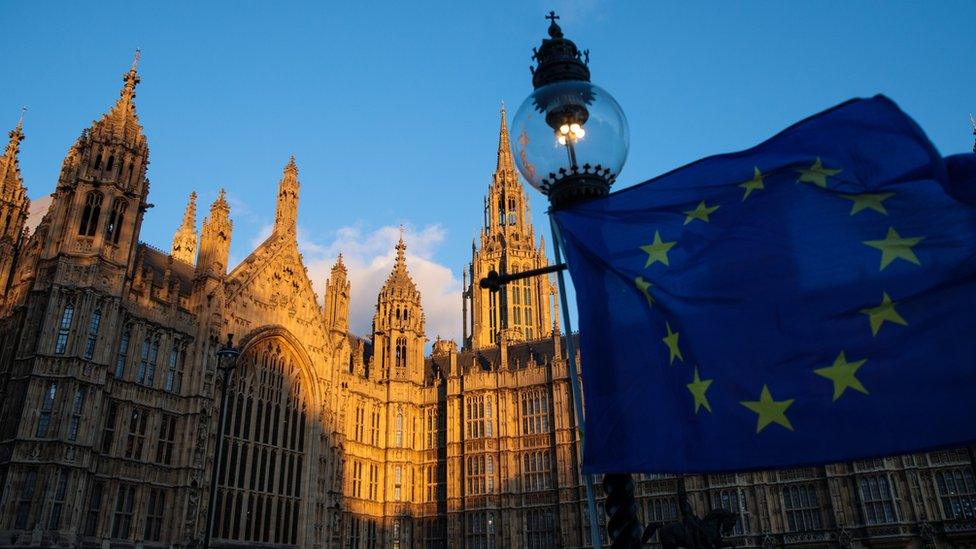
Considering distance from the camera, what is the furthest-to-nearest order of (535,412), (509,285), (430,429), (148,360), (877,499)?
(509,285) → (430,429) → (535,412) → (877,499) → (148,360)

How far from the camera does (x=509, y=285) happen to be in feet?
246

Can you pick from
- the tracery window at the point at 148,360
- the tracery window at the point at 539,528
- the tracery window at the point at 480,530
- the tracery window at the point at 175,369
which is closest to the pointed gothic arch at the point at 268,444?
the tracery window at the point at 175,369

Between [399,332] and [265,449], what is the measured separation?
16968mm

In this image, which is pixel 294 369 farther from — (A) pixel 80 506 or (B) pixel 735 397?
(B) pixel 735 397

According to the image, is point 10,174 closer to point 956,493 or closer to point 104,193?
point 104,193

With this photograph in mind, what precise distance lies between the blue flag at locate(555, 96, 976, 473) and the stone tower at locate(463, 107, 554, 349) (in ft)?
208

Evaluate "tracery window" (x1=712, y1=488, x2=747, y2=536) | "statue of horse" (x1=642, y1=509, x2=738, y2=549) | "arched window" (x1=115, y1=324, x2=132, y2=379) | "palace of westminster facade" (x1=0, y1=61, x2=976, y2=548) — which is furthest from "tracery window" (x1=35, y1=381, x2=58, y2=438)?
"tracery window" (x1=712, y1=488, x2=747, y2=536)

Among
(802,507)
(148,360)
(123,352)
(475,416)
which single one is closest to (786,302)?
(123,352)

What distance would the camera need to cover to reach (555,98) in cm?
840

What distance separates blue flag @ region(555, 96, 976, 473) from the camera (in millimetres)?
7309

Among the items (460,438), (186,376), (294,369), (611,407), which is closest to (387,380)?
(460,438)

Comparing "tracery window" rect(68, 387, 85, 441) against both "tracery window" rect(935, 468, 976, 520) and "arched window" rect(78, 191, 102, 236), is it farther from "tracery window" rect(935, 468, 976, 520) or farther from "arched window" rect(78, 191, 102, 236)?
"tracery window" rect(935, 468, 976, 520)

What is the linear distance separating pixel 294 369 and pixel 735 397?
4180cm

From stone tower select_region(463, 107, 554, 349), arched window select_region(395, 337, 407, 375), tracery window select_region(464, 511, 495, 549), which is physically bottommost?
tracery window select_region(464, 511, 495, 549)
